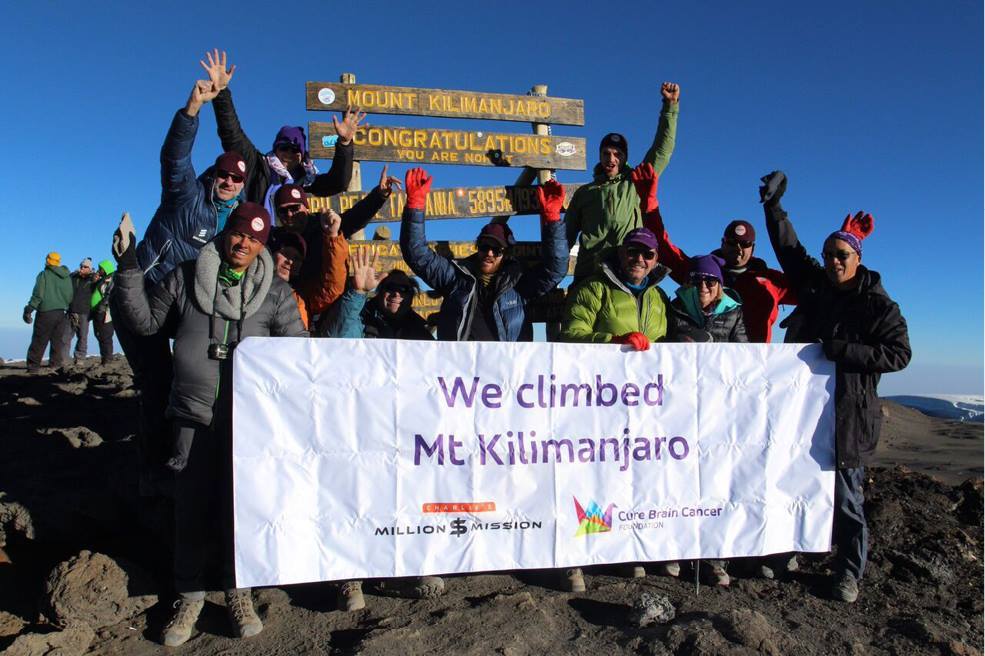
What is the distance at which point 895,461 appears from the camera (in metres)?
10.4

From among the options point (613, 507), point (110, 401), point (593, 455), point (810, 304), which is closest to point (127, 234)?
point (593, 455)

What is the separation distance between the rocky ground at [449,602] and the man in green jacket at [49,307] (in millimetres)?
8754

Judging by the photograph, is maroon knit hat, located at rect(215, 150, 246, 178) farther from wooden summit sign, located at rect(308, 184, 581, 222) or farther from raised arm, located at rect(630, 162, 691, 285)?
raised arm, located at rect(630, 162, 691, 285)

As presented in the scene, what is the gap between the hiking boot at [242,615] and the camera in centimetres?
421

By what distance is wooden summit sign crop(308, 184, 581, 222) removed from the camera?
707 centimetres

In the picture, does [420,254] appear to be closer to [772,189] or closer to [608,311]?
[608,311]

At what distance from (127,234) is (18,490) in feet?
9.43

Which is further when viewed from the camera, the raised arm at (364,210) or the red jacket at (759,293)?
the raised arm at (364,210)

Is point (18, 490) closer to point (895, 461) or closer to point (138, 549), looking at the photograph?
point (138, 549)

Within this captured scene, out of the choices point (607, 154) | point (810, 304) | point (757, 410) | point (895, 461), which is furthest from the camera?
point (895, 461)

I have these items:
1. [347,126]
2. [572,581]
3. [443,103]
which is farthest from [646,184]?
[572,581]

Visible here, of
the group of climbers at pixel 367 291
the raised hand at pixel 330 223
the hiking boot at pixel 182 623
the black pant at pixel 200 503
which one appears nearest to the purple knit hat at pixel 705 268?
the group of climbers at pixel 367 291

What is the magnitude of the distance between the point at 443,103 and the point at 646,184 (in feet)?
7.88

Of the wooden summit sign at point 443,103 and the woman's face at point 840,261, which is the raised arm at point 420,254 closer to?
the wooden summit sign at point 443,103
